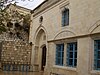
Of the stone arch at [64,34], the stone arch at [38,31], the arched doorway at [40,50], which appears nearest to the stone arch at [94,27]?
the stone arch at [64,34]

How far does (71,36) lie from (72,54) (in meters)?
1.06

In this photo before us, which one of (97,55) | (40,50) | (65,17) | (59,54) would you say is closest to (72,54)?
(59,54)

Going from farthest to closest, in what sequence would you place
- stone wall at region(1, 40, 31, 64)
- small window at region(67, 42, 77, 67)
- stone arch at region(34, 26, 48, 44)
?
stone wall at region(1, 40, 31, 64), stone arch at region(34, 26, 48, 44), small window at region(67, 42, 77, 67)

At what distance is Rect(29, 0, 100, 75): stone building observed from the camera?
966cm

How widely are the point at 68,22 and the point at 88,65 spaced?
3.50 metres

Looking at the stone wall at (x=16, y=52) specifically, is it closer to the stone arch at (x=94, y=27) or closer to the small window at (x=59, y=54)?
the small window at (x=59, y=54)

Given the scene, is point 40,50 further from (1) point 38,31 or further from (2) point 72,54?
(2) point 72,54

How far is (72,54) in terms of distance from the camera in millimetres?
11617

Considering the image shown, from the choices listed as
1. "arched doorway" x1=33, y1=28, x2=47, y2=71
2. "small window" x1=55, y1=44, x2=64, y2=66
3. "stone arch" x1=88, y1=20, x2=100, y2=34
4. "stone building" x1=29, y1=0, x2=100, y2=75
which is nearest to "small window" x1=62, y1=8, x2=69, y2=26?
"stone building" x1=29, y1=0, x2=100, y2=75

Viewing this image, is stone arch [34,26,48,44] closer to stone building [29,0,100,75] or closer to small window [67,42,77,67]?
stone building [29,0,100,75]

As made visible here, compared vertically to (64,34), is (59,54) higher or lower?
lower

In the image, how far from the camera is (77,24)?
11102mm

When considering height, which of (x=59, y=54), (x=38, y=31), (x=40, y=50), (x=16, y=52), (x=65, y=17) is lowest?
(x=59, y=54)

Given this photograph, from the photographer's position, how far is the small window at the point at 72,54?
11.2m
